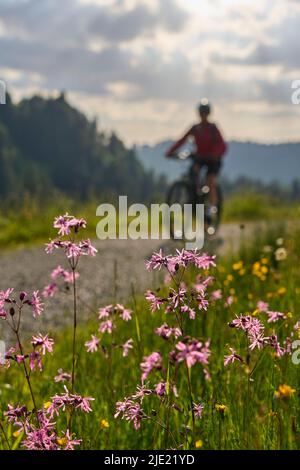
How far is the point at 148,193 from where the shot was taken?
136500mm

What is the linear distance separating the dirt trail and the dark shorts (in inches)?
45.2

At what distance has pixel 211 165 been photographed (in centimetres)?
1094

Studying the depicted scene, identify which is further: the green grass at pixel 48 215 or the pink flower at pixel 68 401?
the green grass at pixel 48 215

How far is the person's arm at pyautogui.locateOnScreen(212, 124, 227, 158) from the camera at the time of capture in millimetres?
10703

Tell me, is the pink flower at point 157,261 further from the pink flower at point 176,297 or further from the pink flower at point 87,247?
the pink flower at point 87,247

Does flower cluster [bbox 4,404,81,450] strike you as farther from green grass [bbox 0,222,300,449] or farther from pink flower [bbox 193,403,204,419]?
pink flower [bbox 193,403,204,419]

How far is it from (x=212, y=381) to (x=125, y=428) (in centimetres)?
49

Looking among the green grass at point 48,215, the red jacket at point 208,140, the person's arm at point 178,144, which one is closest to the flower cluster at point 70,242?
the green grass at point 48,215

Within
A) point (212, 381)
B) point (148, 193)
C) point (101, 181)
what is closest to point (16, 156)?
point (101, 181)

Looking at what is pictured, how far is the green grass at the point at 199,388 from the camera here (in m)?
2.39

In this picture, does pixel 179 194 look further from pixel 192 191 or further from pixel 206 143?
pixel 206 143

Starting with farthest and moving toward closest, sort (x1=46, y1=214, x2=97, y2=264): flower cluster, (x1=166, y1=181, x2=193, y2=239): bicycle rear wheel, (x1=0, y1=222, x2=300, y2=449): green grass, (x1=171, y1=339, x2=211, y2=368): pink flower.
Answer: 1. (x1=166, y1=181, x2=193, y2=239): bicycle rear wheel
2. (x1=0, y1=222, x2=300, y2=449): green grass
3. (x1=46, y1=214, x2=97, y2=264): flower cluster
4. (x1=171, y1=339, x2=211, y2=368): pink flower

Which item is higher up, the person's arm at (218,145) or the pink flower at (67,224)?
the person's arm at (218,145)

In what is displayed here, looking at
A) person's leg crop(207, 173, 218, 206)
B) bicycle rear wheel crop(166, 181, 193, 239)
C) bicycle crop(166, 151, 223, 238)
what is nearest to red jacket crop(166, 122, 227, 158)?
bicycle crop(166, 151, 223, 238)
